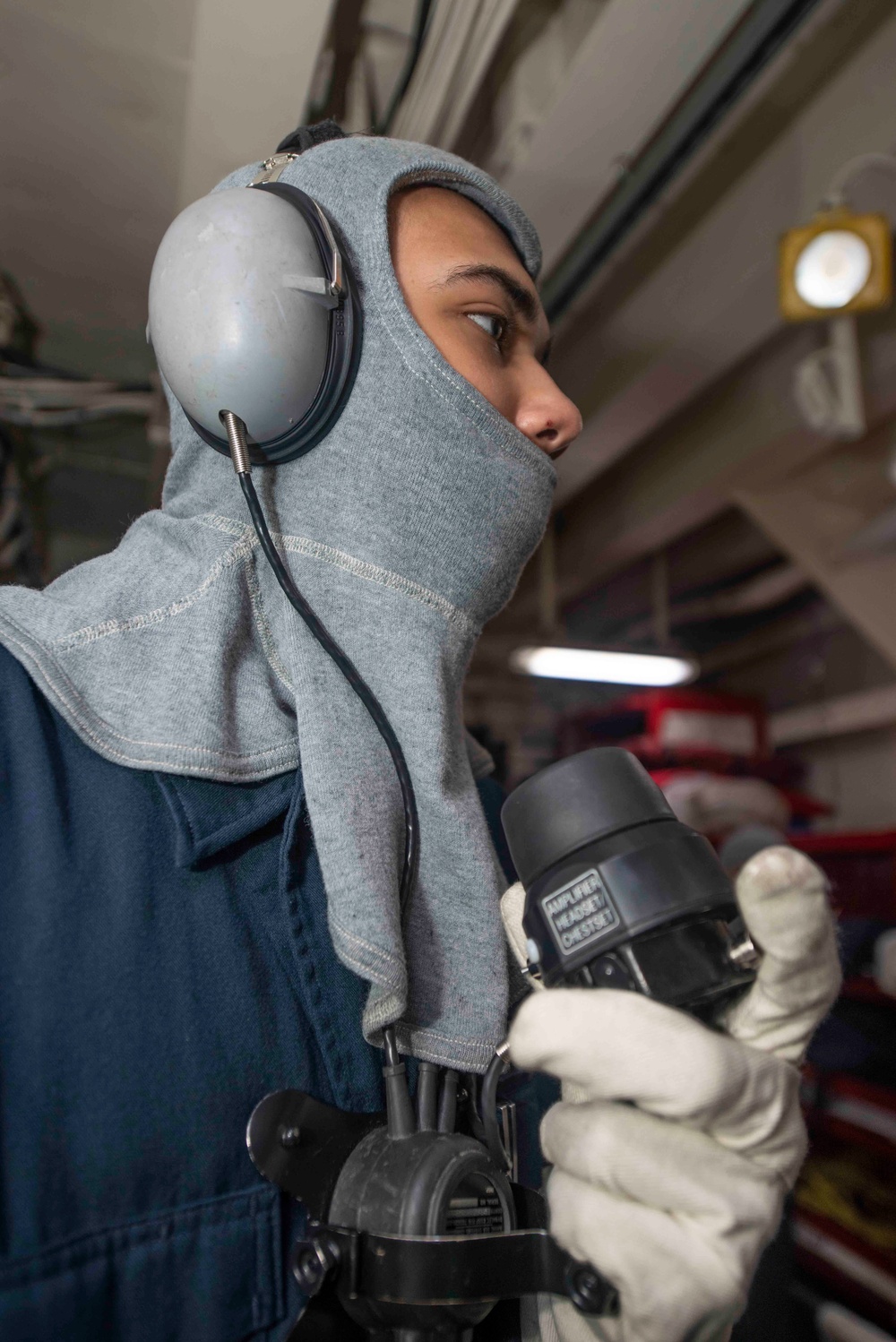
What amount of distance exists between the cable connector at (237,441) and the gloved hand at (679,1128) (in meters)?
Answer: 0.59

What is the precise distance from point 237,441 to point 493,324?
40cm

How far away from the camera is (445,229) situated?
111cm

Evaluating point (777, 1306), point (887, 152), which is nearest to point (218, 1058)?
point (777, 1306)

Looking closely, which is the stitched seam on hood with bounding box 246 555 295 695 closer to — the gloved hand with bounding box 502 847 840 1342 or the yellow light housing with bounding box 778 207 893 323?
the gloved hand with bounding box 502 847 840 1342

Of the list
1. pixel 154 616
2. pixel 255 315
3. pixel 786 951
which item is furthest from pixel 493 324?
pixel 786 951

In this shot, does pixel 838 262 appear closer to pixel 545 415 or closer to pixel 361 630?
pixel 545 415

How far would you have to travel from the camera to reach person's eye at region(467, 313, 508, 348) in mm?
1073

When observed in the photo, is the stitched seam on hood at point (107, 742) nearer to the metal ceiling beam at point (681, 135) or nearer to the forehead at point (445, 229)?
the forehead at point (445, 229)

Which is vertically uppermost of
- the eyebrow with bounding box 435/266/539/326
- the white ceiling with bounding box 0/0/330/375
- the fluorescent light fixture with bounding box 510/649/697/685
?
the white ceiling with bounding box 0/0/330/375

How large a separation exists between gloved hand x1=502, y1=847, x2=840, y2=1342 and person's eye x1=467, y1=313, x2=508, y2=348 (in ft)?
2.49

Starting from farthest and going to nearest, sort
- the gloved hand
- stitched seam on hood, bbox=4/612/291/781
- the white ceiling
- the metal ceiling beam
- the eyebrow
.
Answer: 1. the white ceiling
2. the metal ceiling beam
3. the eyebrow
4. stitched seam on hood, bbox=4/612/291/781
5. the gloved hand

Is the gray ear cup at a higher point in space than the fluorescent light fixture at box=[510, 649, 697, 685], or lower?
higher

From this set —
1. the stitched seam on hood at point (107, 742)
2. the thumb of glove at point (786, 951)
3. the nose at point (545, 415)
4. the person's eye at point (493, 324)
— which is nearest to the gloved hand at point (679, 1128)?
the thumb of glove at point (786, 951)

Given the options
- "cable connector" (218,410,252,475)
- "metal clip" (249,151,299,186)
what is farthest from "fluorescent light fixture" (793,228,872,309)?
"cable connector" (218,410,252,475)
